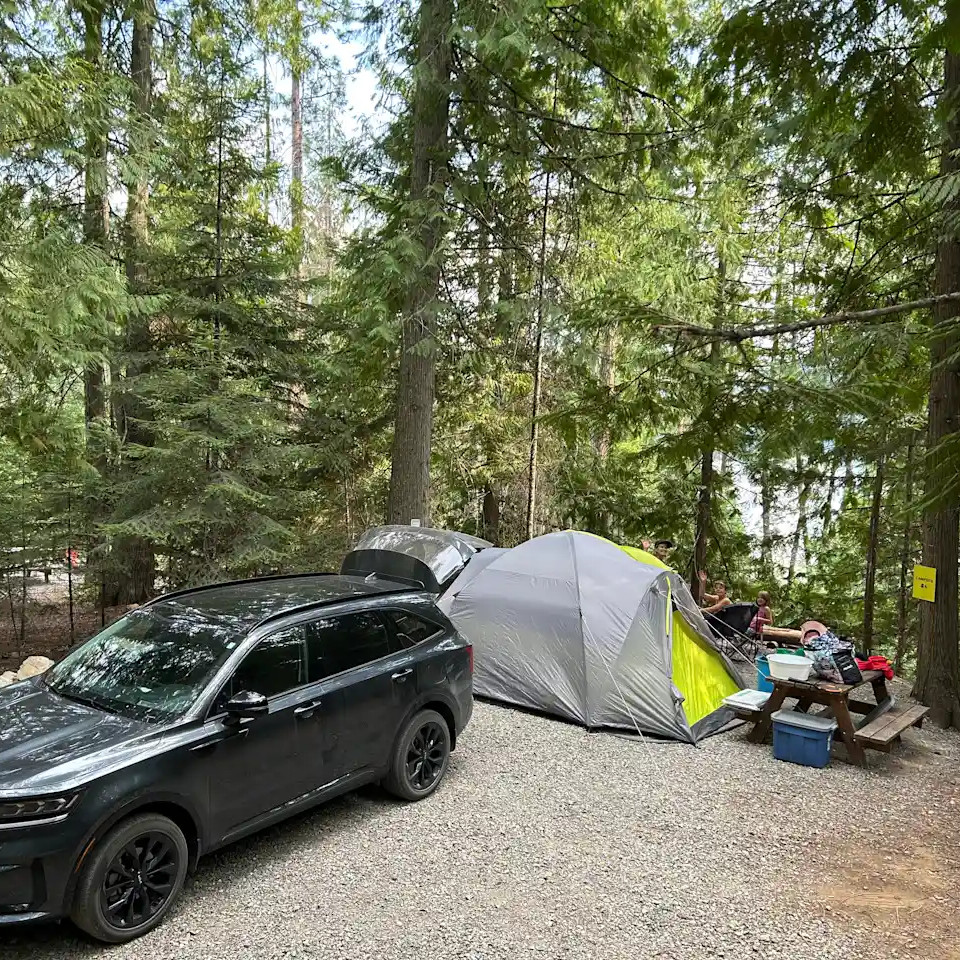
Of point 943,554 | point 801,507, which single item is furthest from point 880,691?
point 801,507

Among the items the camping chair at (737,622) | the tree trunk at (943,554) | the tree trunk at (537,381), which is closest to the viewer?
the tree trunk at (943,554)

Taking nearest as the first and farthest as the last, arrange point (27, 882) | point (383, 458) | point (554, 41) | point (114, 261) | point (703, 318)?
point (27, 882), point (554, 41), point (114, 261), point (703, 318), point (383, 458)

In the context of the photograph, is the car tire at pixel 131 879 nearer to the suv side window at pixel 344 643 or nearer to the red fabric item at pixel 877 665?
the suv side window at pixel 344 643

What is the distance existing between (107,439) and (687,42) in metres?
8.68

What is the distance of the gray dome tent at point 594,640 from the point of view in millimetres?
6516

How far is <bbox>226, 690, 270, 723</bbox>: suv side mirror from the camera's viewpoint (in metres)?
3.74

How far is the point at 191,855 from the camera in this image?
11.9ft

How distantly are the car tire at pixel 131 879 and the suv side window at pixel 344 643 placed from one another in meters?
1.17

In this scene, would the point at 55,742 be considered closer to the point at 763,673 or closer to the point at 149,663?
the point at 149,663

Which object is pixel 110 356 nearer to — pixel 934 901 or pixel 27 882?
pixel 27 882

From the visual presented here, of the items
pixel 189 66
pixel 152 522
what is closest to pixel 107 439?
pixel 152 522

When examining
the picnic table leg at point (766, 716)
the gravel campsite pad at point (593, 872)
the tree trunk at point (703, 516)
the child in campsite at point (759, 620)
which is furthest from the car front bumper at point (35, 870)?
the tree trunk at point (703, 516)

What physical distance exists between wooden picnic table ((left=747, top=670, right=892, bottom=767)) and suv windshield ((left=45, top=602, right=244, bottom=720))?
182 inches

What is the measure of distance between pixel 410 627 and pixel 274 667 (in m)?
1.22
